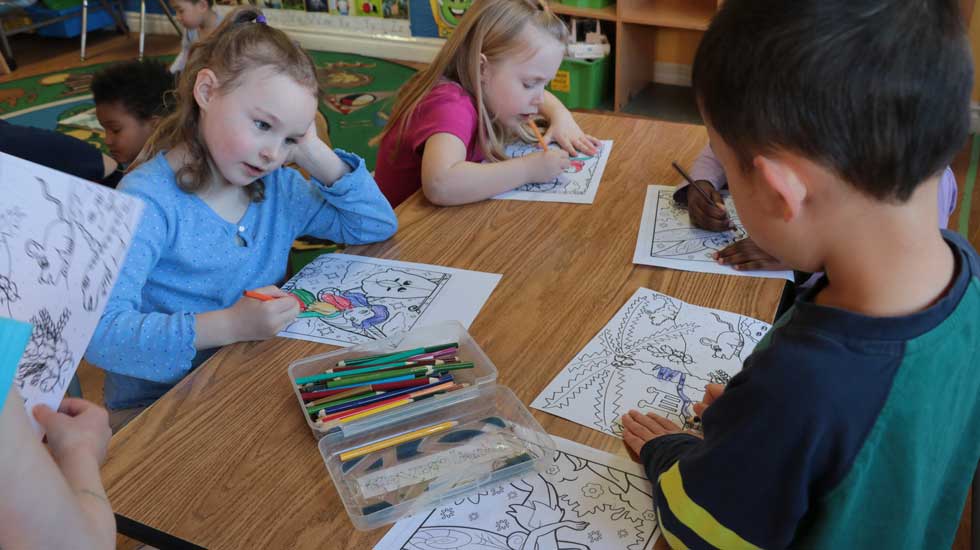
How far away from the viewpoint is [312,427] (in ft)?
2.64

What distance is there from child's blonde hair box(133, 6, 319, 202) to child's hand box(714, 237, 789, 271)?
2.15ft

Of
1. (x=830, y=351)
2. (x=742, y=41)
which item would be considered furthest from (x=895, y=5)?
(x=830, y=351)

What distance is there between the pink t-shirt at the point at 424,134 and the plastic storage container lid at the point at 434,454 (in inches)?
28.7

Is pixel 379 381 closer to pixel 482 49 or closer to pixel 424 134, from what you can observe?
pixel 424 134

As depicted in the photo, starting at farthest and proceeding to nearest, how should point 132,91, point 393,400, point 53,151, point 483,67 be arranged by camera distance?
point 132,91, point 53,151, point 483,67, point 393,400

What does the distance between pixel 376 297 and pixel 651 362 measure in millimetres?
390

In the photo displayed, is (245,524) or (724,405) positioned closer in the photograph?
(724,405)

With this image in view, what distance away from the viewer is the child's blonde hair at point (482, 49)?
1.52 m

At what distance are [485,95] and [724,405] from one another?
1096mm

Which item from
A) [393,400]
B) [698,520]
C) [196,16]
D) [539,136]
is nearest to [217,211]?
[393,400]

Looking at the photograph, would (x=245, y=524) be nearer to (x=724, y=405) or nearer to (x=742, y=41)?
(x=724, y=405)

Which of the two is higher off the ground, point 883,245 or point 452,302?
point 883,245

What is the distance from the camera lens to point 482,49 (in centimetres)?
155

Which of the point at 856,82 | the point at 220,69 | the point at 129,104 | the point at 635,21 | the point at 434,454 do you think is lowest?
the point at 635,21
